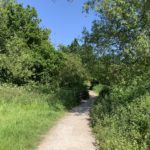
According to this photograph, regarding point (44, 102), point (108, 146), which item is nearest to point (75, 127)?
point (108, 146)

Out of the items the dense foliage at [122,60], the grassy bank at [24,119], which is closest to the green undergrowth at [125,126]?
the dense foliage at [122,60]

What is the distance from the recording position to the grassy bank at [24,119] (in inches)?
501

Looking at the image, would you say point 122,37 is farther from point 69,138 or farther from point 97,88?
point 97,88

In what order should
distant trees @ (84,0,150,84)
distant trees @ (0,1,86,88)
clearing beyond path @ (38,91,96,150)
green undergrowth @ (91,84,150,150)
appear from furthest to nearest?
distant trees @ (0,1,86,88) < distant trees @ (84,0,150,84) < clearing beyond path @ (38,91,96,150) < green undergrowth @ (91,84,150,150)

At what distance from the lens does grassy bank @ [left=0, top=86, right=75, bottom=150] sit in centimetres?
1272

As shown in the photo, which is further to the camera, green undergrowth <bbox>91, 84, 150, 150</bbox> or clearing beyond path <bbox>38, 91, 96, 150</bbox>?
clearing beyond path <bbox>38, 91, 96, 150</bbox>

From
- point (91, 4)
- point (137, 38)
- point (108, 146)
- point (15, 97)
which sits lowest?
point (108, 146)

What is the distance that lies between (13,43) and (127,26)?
19054 millimetres

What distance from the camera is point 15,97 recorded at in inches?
1041

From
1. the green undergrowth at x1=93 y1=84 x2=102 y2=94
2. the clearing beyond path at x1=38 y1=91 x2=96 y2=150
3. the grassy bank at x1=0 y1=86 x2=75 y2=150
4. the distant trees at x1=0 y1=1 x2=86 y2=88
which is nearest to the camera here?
the grassy bank at x1=0 y1=86 x2=75 y2=150

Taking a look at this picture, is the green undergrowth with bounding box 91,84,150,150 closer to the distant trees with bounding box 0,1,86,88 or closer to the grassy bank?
the grassy bank

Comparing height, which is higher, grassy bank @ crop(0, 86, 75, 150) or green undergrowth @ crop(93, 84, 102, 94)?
green undergrowth @ crop(93, 84, 102, 94)

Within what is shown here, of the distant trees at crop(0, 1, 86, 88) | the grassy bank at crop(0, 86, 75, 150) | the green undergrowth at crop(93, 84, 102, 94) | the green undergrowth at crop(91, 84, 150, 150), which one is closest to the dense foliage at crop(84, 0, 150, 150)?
the green undergrowth at crop(91, 84, 150, 150)

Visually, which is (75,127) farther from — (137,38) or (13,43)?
(13,43)
